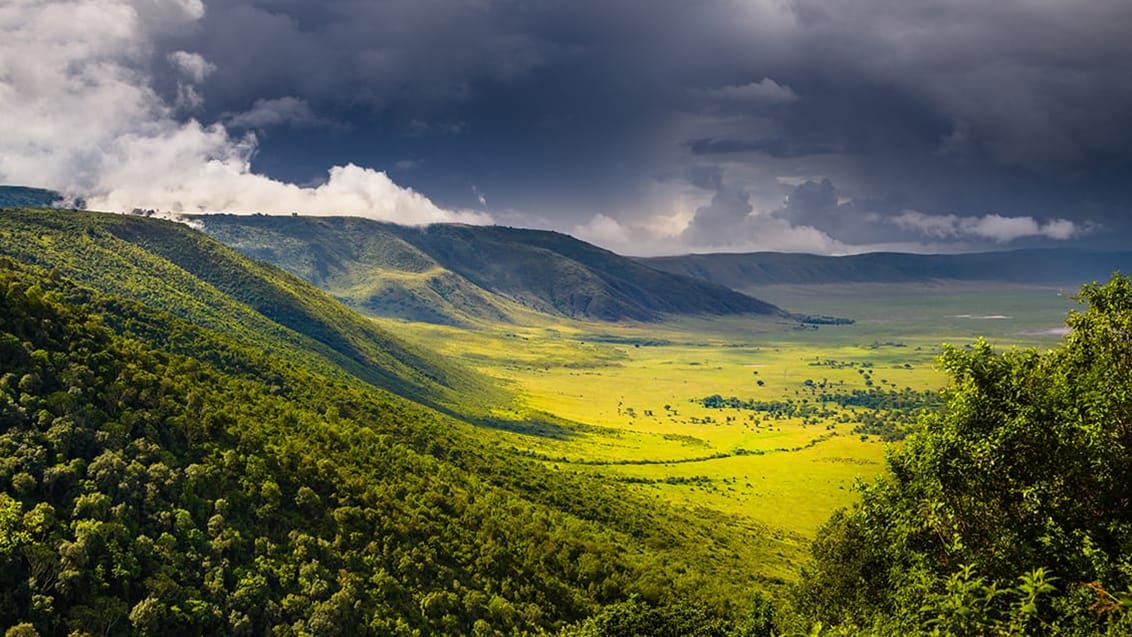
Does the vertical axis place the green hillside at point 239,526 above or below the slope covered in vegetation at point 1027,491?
below

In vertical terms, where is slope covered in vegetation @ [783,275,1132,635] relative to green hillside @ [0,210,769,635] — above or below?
above

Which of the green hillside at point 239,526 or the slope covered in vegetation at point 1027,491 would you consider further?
the green hillside at point 239,526

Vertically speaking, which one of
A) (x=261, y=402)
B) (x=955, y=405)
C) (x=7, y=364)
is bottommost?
(x=261, y=402)

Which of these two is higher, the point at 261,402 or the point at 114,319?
the point at 114,319

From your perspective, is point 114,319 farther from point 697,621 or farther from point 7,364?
point 697,621

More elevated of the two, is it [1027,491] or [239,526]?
[1027,491]

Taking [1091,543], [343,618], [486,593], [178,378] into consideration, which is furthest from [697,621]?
[178,378]

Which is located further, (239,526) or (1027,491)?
(239,526)

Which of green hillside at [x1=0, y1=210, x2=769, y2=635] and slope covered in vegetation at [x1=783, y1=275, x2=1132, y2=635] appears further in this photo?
green hillside at [x1=0, y1=210, x2=769, y2=635]
